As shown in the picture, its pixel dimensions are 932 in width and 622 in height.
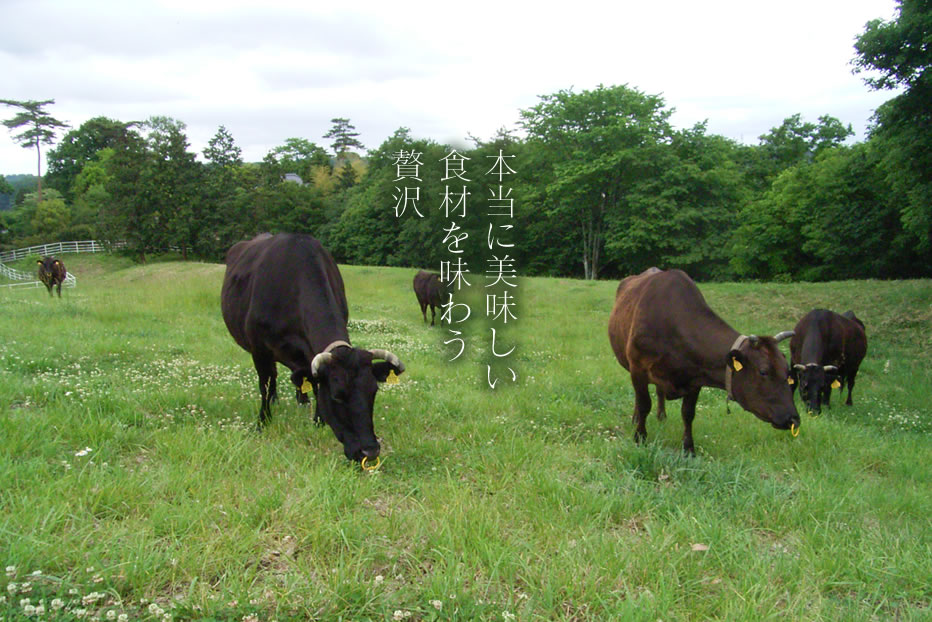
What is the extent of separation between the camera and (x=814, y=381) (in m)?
8.77

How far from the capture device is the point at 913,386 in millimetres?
10414

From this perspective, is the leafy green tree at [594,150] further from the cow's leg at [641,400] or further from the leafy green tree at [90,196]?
the leafy green tree at [90,196]

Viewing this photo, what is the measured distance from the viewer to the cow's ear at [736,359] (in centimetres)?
538

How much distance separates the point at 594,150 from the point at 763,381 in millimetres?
38004

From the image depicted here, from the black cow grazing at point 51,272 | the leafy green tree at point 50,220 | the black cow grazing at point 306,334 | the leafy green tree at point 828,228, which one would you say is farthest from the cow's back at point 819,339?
the leafy green tree at point 50,220

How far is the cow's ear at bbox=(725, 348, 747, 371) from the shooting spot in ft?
17.6

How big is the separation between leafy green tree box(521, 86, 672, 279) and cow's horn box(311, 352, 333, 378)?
3644 centimetres

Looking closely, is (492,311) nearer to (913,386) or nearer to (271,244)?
(271,244)

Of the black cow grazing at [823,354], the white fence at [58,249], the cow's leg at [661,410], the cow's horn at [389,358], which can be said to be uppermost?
the white fence at [58,249]

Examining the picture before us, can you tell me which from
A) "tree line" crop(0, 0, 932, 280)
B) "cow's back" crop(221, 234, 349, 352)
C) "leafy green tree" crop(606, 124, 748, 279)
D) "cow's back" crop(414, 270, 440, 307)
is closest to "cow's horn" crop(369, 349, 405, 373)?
"cow's back" crop(221, 234, 349, 352)

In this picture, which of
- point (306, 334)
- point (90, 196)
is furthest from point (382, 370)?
point (90, 196)

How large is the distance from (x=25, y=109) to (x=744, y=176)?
72.9 m

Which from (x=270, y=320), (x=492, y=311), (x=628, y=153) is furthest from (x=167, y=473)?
(x=628, y=153)

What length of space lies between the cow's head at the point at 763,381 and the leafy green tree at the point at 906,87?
12.6m
